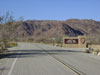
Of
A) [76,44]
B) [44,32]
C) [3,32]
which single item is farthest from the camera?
[44,32]

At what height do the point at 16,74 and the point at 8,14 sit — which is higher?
the point at 8,14

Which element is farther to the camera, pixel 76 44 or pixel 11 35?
pixel 76 44

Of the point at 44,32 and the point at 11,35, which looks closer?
the point at 11,35

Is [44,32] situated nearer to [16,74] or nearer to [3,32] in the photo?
[3,32]

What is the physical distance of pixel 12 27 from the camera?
44500 millimetres

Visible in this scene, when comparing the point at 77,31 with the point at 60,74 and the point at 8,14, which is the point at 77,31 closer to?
the point at 8,14

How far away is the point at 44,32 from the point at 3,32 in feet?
513

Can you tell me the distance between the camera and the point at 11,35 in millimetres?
45344

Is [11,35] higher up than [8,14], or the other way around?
[8,14]

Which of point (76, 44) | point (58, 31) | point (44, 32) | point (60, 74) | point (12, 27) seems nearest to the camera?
point (60, 74)

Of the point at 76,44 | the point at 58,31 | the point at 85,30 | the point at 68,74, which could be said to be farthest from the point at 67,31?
the point at 68,74

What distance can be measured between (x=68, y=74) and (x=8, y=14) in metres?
32.8

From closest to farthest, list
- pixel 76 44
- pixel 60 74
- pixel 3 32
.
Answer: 1. pixel 60 74
2. pixel 3 32
3. pixel 76 44

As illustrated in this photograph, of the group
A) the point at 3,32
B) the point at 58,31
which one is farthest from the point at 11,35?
the point at 58,31
